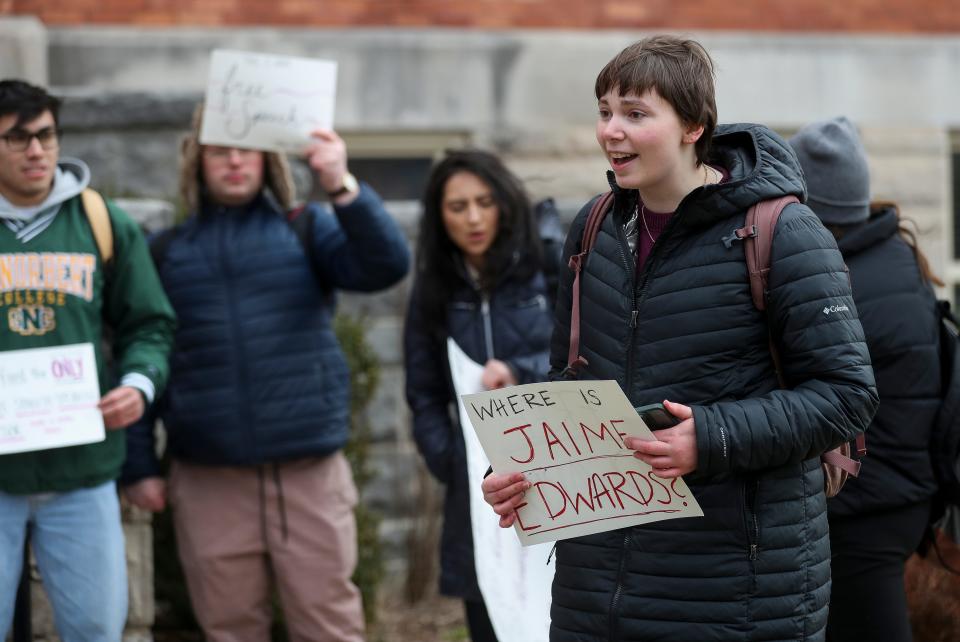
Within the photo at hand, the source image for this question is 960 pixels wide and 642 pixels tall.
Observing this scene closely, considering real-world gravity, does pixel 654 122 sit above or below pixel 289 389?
above

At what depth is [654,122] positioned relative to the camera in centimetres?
266

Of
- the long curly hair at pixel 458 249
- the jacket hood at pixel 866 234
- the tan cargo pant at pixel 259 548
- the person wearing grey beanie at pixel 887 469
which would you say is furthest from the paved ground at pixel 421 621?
the jacket hood at pixel 866 234

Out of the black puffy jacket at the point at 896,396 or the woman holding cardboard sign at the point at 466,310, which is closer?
the black puffy jacket at the point at 896,396

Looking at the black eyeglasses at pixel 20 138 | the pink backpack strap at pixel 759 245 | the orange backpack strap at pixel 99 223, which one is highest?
the black eyeglasses at pixel 20 138

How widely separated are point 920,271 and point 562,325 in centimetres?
123

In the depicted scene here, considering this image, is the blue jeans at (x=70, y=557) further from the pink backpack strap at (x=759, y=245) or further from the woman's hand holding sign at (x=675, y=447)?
the pink backpack strap at (x=759, y=245)

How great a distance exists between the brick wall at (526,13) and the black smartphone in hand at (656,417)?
17.3 feet

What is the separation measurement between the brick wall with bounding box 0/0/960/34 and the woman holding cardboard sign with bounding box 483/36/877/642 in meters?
4.99

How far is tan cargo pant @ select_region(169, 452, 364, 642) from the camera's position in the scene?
4410 millimetres

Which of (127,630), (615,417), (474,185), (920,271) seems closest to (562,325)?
(615,417)

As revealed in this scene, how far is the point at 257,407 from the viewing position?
14.2 feet

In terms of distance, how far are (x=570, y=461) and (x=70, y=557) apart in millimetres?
1729

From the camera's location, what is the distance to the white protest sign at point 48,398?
3729 mm

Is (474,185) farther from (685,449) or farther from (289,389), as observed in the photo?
(685,449)
